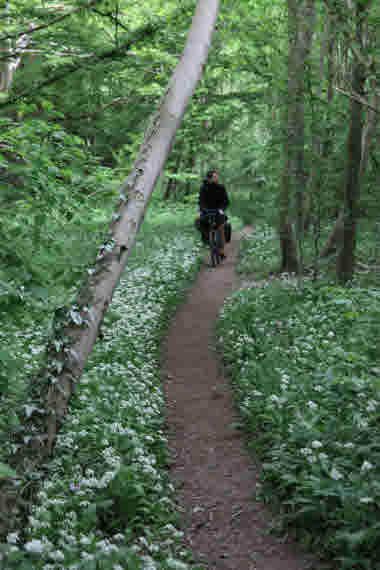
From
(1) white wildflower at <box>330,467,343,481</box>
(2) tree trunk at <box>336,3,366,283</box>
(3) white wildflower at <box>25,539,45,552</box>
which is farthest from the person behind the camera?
(2) tree trunk at <box>336,3,366,283</box>

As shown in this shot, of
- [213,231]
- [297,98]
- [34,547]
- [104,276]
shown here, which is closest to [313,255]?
[213,231]

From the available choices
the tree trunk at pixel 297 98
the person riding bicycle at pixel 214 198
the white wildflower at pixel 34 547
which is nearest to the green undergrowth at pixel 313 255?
the tree trunk at pixel 297 98

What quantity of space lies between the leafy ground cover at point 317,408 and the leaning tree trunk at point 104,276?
217cm

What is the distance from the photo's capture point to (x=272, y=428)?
16.4 ft

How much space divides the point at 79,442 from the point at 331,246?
9.03 meters

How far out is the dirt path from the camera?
3.80 m

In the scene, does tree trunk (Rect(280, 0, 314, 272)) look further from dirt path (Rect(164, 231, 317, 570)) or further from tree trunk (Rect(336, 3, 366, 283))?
dirt path (Rect(164, 231, 317, 570))

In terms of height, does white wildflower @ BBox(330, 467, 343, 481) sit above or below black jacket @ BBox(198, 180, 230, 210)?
below

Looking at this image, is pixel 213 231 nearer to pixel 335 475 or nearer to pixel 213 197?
pixel 213 197

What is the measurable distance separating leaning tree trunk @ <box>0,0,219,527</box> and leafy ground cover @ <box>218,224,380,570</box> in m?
2.17

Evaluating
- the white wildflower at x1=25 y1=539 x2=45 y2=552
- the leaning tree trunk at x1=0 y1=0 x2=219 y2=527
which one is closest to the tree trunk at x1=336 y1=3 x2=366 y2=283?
the leaning tree trunk at x1=0 y1=0 x2=219 y2=527

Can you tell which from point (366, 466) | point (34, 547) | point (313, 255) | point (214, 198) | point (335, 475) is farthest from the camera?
point (214, 198)

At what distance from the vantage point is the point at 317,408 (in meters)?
4.87

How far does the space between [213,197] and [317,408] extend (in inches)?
367
